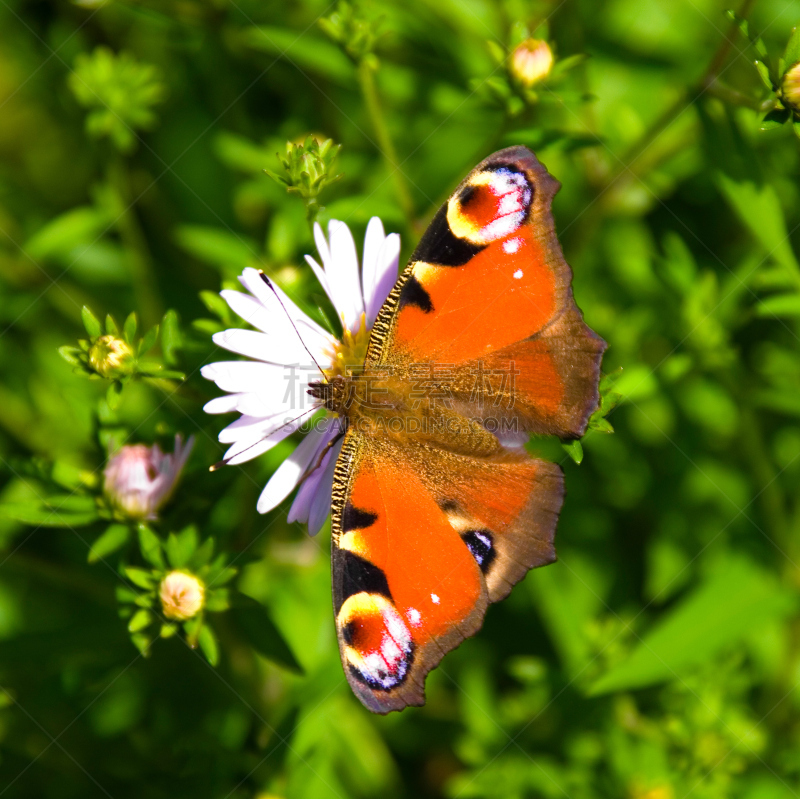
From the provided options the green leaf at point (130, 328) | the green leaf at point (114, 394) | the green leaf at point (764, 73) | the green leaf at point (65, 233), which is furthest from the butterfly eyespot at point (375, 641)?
the green leaf at point (65, 233)

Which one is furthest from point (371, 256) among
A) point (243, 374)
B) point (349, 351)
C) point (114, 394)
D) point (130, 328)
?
point (114, 394)

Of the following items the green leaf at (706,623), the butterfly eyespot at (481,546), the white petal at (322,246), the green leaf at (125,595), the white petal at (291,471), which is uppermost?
the white petal at (322,246)

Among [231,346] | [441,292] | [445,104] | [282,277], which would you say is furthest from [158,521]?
[445,104]

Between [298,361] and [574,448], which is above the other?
[574,448]

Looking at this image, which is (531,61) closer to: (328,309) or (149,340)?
(328,309)

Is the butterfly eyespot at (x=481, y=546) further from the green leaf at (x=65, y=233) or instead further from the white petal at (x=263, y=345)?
the green leaf at (x=65, y=233)

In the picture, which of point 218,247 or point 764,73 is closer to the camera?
point 764,73
